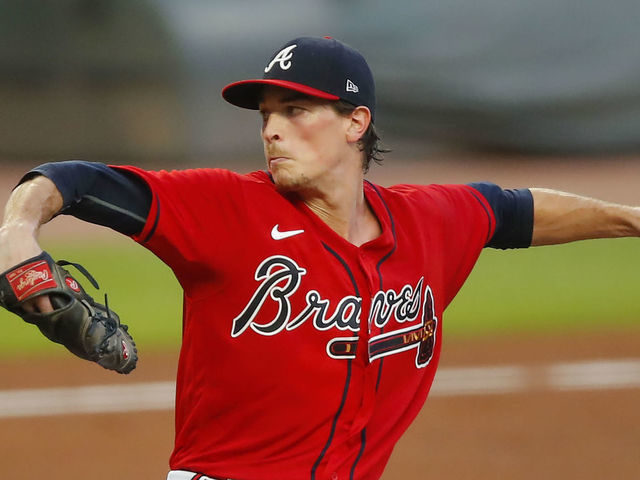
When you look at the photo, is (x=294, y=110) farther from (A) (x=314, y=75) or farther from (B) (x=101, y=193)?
(B) (x=101, y=193)

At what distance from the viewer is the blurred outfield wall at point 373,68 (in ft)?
50.5

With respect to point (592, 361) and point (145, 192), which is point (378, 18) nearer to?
point (592, 361)

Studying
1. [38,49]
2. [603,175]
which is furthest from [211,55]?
[603,175]

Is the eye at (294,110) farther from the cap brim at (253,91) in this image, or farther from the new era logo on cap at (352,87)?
the new era logo on cap at (352,87)

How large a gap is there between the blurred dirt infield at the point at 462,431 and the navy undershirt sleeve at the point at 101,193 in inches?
143

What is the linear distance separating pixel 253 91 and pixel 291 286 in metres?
0.62

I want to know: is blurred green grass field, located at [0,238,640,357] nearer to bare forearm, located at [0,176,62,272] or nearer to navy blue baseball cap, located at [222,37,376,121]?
navy blue baseball cap, located at [222,37,376,121]

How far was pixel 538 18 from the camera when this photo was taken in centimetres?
1558

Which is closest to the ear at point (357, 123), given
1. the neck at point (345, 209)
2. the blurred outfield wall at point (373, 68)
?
the neck at point (345, 209)

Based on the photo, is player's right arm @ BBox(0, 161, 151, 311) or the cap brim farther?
the cap brim

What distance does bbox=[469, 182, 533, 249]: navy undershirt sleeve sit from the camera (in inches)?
131

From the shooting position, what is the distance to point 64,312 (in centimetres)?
217

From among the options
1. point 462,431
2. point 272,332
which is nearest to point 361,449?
point 272,332

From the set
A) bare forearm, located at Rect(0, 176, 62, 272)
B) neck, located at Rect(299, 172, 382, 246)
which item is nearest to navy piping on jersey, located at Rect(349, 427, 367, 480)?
neck, located at Rect(299, 172, 382, 246)
